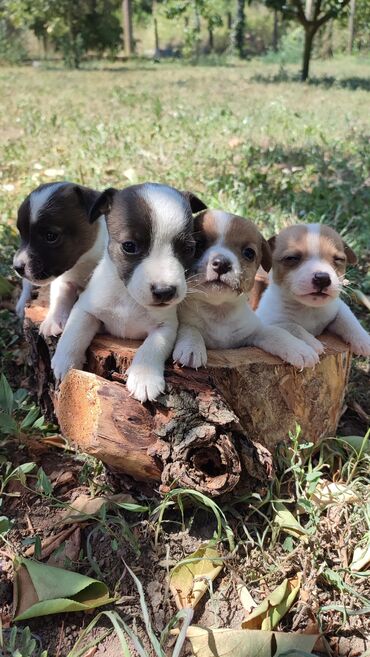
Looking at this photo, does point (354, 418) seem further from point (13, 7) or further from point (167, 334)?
point (13, 7)

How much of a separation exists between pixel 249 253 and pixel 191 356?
23.1 inches

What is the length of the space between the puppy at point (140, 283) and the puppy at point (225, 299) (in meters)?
0.09

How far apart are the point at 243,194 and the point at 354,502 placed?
4.16 metres

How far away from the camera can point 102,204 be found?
2.94 m

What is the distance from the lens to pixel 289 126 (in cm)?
1010

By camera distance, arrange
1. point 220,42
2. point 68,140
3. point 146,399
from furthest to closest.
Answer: point 220,42 < point 68,140 < point 146,399

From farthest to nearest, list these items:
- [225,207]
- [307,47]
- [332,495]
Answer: [307,47] < [225,207] < [332,495]

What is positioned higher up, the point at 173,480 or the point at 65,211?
the point at 65,211

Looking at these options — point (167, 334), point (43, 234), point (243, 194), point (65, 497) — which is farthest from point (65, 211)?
point (243, 194)

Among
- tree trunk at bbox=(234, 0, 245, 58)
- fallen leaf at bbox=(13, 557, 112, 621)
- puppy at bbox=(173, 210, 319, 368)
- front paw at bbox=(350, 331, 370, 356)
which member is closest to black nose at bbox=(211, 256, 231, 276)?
puppy at bbox=(173, 210, 319, 368)

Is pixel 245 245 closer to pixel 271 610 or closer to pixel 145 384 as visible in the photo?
pixel 145 384

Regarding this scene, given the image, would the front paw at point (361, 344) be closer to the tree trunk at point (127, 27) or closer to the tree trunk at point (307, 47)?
the tree trunk at point (307, 47)

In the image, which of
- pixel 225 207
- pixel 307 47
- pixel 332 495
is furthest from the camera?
pixel 307 47

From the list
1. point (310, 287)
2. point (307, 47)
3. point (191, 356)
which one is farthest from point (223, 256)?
point (307, 47)
